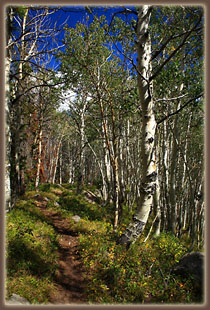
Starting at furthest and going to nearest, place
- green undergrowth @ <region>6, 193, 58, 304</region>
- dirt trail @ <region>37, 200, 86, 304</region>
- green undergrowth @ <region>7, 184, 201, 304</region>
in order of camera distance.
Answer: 1. dirt trail @ <region>37, 200, 86, 304</region>
2. green undergrowth @ <region>7, 184, 201, 304</region>
3. green undergrowth @ <region>6, 193, 58, 304</region>

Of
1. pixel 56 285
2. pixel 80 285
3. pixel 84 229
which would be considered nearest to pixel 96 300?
pixel 80 285

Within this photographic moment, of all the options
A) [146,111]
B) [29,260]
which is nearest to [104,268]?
[29,260]

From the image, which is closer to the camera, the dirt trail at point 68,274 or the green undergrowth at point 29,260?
the green undergrowth at point 29,260

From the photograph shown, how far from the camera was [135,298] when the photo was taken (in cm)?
380

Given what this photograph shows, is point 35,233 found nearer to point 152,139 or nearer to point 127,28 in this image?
point 152,139

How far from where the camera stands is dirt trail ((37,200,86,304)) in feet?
13.0

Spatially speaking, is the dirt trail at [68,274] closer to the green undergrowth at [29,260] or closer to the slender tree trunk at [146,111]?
the green undergrowth at [29,260]

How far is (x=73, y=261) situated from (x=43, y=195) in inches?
294

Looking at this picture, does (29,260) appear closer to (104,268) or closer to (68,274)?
(68,274)

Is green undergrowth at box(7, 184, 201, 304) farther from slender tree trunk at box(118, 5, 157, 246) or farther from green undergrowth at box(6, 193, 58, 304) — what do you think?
slender tree trunk at box(118, 5, 157, 246)

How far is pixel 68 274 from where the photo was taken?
189 inches

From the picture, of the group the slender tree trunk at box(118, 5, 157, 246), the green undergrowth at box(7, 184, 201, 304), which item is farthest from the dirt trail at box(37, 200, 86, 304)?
the slender tree trunk at box(118, 5, 157, 246)

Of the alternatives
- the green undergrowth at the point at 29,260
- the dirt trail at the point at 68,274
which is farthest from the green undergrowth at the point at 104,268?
the dirt trail at the point at 68,274

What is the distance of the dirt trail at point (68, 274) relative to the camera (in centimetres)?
396
